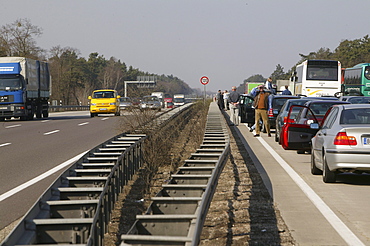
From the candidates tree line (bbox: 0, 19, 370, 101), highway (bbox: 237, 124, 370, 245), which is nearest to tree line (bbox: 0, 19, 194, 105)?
tree line (bbox: 0, 19, 370, 101)

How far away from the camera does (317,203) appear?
10023mm

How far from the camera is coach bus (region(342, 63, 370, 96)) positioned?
1788 inches

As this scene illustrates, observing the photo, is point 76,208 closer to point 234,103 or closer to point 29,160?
point 29,160

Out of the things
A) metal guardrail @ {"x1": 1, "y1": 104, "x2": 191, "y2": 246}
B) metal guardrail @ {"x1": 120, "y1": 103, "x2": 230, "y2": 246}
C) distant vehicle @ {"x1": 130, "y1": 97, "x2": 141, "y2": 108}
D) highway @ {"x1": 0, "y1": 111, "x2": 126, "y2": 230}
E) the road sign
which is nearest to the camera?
metal guardrail @ {"x1": 120, "y1": 103, "x2": 230, "y2": 246}

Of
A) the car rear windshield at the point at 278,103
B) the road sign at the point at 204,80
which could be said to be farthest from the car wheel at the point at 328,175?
the road sign at the point at 204,80

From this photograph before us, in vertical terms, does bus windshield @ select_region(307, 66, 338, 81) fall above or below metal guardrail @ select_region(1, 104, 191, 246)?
above

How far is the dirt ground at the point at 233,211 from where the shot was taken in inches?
306

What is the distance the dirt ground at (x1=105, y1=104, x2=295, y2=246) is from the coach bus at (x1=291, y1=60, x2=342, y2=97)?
27.5m

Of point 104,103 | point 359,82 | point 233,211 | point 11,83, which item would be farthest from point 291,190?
point 359,82

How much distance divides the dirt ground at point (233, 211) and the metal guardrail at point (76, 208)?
414mm

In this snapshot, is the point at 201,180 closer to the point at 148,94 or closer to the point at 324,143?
the point at 324,143

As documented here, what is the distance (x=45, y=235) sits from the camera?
18.4 ft

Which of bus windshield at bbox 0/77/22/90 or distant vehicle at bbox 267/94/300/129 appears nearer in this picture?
distant vehicle at bbox 267/94/300/129

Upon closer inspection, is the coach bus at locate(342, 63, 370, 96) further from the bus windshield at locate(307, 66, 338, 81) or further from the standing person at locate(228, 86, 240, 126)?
the standing person at locate(228, 86, 240, 126)
